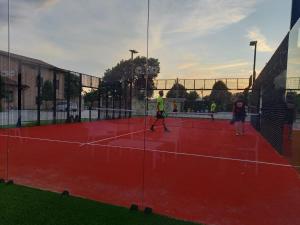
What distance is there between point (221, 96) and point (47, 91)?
10518mm

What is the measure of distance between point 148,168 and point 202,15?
114 inches

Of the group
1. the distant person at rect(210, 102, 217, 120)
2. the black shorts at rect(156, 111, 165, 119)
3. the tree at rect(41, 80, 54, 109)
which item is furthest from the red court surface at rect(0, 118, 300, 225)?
the distant person at rect(210, 102, 217, 120)

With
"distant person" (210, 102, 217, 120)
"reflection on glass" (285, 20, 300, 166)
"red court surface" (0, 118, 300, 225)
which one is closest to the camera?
"red court surface" (0, 118, 300, 225)

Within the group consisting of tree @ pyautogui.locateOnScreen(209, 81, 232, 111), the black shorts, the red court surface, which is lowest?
the red court surface

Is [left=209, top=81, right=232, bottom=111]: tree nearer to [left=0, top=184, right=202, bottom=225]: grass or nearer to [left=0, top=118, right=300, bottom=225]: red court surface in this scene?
[left=0, top=118, right=300, bottom=225]: red court surface

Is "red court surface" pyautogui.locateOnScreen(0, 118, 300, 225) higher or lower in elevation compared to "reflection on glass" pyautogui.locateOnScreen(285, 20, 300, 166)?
lower

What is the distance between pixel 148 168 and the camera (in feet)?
17.8

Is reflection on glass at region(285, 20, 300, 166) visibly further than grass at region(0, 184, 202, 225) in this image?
Yes

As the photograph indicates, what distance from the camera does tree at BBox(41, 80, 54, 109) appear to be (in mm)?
14615

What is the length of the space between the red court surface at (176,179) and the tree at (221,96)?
360 inches

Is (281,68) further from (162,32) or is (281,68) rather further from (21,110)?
(21,110)

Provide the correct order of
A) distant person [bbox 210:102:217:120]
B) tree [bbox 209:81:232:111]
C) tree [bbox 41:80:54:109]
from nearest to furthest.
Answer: tree [bbox 41:80:54:109], tree [bbox 209:81:232:111], distant person [bbox 210:102:217:120]

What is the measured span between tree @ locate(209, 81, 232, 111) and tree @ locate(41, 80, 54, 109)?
8.95 m

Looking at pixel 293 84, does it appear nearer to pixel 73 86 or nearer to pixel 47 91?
pixel 47 91
